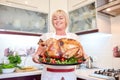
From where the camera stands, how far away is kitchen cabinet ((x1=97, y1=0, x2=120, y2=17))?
1430 mm

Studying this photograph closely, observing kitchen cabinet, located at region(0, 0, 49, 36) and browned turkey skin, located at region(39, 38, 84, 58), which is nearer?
browned turkey skin, located at region(39, 38, 84, 58)

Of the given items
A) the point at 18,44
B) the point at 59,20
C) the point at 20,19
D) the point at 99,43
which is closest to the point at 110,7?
the point at 99,43

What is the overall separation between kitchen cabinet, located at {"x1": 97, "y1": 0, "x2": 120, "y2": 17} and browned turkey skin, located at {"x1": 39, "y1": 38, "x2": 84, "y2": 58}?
2.55ft

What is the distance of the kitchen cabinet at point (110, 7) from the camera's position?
1.43 m

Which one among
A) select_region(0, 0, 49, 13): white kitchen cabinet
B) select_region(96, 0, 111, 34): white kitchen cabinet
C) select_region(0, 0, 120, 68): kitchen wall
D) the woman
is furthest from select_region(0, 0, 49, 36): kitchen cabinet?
the woman

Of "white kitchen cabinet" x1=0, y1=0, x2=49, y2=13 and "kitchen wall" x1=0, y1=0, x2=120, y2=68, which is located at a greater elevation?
"white kitchen cabinet" x1=0, y1=0, x2=49, y2=13

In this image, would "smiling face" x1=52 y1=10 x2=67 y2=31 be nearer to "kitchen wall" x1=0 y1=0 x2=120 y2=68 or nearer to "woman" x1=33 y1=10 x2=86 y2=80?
"woman" x1=33 y1=10 x2=86 y2=80

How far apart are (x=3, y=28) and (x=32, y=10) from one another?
17.2 inches

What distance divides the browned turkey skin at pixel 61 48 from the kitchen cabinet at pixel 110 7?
2.55 feet

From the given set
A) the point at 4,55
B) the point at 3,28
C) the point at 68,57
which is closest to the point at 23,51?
the point at 4,55

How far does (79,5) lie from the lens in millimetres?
1860

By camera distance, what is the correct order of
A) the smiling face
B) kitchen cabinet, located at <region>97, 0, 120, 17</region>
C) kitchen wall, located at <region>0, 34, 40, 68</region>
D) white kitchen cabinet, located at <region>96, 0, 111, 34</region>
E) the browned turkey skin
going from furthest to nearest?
kitchen wall, located at <region>0, 34, 40, 68</region>, white kitchen cabinet, located at <region>96, 0, 111, 34</region>, kitchen cabinet, located at <region>97, 0, 120, 17</region>, the smiling face, the browned turkey skin

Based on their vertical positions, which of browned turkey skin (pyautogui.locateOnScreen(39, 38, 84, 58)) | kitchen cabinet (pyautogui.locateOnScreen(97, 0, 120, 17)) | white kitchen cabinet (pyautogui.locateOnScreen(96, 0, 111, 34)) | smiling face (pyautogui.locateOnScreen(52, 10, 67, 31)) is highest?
kitchen cabinet (pyautogui.locateOnScreen(97, 0, 120, 17))

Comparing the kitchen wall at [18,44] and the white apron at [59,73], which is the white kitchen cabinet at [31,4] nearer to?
the kitchen wall at [18,44]
